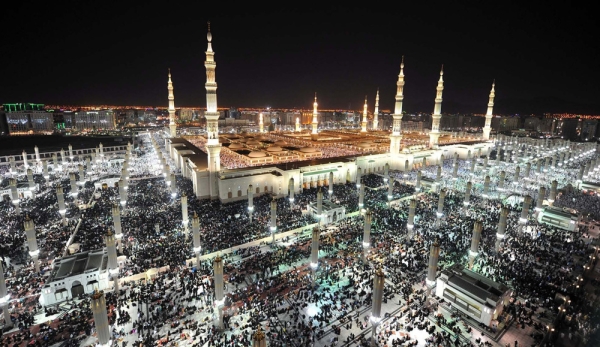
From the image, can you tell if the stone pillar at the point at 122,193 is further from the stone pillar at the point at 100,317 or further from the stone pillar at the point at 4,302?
the stone pillar at the point at 100,317

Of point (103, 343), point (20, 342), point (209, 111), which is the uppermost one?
point (209, 111)

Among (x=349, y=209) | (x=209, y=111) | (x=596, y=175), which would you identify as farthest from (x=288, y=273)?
(x=596, y=175)

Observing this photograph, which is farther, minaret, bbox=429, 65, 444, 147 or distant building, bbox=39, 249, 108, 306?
minaret, bbox=429, 65, 444, 147

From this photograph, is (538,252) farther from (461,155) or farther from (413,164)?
(461,155)

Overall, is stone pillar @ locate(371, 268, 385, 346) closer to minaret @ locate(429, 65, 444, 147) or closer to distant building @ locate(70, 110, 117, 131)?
minaret @ locate(429, 65, 444, 147)

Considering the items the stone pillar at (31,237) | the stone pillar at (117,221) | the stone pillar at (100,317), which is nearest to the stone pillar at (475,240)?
the stone pillar at (100,317)

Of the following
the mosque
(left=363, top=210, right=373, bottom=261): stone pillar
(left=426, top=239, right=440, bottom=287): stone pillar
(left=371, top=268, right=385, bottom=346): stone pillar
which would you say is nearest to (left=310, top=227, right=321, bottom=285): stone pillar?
(left=363, top=210, right=373, bottom=261): stone pillar

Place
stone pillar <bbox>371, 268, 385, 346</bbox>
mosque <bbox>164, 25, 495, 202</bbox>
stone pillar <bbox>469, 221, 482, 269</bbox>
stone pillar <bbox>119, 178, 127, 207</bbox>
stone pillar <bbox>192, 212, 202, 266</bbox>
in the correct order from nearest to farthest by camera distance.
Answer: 1. stone pillar <bbox>371, 268, 385, 346</bbox>
2. stone pillar <bbox>469, 221, 482, 269</bbox>
3. stone pillar <bbox>192, 212, 202, 266</bbox>
4. stone pillar <bbox>119, 178, 127, 207</bbox>
5. mosque <bbox>164, 25, 495, 202</bbox>
